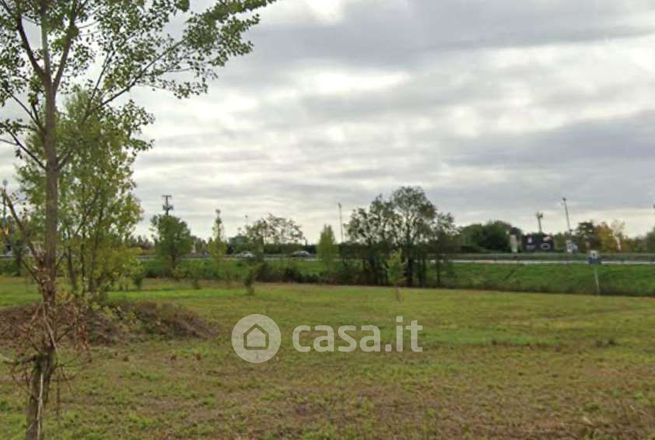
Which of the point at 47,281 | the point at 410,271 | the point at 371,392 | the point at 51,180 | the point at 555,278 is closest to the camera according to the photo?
the point at 47,281

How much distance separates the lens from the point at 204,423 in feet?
18.6

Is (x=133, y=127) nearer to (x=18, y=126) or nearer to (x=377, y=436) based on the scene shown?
(x=18, y=126)

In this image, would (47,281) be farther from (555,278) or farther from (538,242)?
(538,242)

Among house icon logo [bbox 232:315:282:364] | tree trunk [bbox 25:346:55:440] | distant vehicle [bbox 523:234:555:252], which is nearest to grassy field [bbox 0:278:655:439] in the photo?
house icon logo [bbox 232:315:282:364]

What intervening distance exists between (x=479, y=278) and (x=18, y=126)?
41643mm

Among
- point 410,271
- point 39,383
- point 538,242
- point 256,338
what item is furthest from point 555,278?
point 39,383

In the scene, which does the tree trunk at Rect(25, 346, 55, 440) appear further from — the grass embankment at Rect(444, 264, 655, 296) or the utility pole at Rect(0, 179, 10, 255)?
the grass embankment at Rect(444, 264, 655, 296)

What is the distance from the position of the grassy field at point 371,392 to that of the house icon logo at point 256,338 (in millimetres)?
274

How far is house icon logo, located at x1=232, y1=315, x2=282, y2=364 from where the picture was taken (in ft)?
33.8

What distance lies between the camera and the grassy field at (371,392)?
215 inches

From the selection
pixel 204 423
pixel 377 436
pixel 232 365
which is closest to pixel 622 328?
pixel 232 365

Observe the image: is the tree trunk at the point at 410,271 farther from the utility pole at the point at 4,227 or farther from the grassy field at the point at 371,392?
the utility pole at the point at 4,227

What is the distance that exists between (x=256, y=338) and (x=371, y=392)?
6198 mm

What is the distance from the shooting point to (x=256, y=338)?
12.8 m
